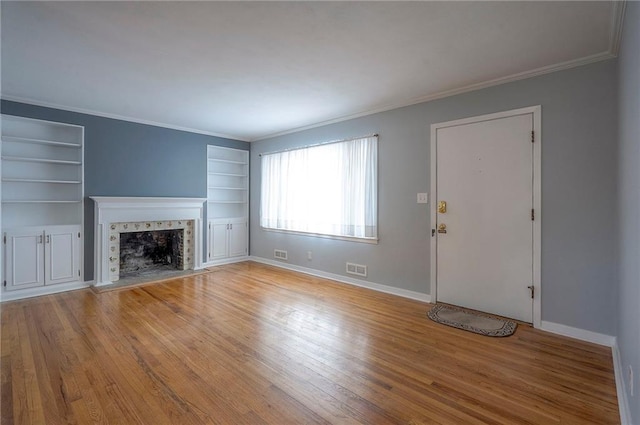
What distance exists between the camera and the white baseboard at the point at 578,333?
2.55m

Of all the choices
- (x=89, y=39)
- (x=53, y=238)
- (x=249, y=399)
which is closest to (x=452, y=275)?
(x=249, y=399)

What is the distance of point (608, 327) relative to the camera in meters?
2.56

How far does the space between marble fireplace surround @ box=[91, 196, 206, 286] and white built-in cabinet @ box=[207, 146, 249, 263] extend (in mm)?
332

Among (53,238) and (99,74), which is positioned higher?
(99,74)

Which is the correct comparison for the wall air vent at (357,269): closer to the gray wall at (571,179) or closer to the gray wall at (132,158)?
the gray wall at (571,179)

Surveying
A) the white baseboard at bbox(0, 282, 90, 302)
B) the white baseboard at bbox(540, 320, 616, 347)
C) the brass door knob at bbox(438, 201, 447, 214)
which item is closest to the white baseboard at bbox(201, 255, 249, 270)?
the white baseboard at bbox(0, 282, 90, 302)

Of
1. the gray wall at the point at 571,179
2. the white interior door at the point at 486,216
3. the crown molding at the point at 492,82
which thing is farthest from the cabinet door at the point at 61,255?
the white interior door at the point at 486,216

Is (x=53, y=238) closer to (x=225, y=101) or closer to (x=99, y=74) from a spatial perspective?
(x=99, y=74)

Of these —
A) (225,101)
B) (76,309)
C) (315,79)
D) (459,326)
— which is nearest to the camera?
(459,326)

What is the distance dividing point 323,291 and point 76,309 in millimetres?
2955

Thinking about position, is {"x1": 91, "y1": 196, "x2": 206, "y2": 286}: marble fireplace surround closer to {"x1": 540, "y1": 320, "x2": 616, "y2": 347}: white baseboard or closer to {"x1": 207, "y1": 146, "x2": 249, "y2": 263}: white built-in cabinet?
{"x1": 207, "y1": 146, "x2": 249, "y2": 263}: white built-in cabinet

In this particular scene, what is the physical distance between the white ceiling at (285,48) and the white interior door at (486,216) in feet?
1.94

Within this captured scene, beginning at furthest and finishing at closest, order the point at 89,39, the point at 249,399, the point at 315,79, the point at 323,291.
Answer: the point at 323,291, the point at 315,79, the point at 89,39, the point at 249,399

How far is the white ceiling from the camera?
2.04m
